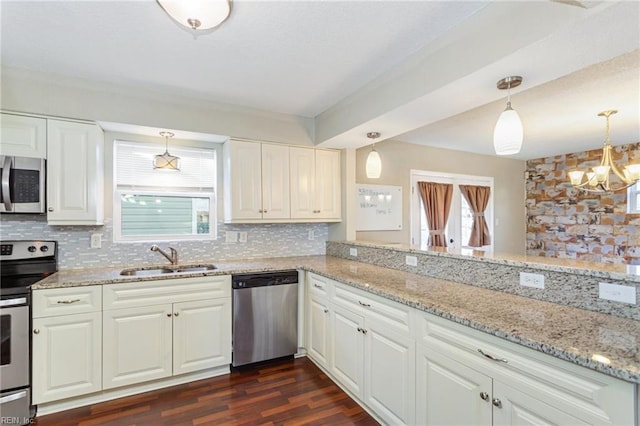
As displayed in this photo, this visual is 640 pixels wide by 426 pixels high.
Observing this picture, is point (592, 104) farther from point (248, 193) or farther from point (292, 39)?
point (248, 193)

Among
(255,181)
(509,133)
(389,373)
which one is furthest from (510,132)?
(255,181)

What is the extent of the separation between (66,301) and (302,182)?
216 centimetres

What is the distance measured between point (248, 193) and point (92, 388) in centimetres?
189

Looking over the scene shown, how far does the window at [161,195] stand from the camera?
2918 mm

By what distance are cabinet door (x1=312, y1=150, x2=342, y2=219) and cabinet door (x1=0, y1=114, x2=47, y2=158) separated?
7.56 ft

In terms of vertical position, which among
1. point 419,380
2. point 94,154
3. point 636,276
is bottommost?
point 419,380

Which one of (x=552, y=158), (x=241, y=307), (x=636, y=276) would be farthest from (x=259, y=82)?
(x=552, y=158)

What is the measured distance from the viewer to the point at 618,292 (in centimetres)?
143

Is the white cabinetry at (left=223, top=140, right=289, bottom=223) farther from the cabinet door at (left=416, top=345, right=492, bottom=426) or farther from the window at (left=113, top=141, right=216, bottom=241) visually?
the cabinet door at (left=416, top=345, right=492, bottom=426)

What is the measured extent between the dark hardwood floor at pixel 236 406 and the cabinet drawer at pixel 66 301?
690mm

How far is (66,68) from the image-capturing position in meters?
2.30

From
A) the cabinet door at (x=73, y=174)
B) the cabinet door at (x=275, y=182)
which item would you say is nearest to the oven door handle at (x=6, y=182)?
the cabinet door at (x=73, y=174)

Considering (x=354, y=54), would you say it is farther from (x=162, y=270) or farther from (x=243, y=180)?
(x=162, y=270)

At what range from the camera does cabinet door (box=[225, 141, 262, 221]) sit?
304cm
